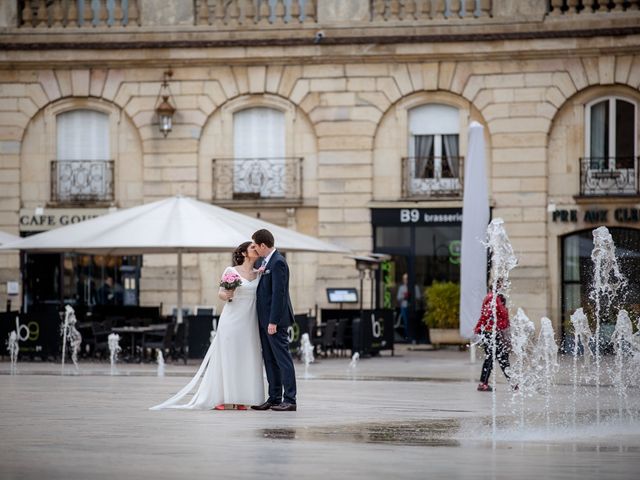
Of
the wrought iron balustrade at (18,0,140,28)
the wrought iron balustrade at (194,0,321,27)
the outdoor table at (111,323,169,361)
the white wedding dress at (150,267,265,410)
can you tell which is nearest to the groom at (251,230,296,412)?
the white wedding dress at (150,267,265,410)

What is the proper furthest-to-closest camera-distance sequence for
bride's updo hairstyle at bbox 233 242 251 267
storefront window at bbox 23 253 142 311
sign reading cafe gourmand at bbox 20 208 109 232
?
storefront window at bbox 23 253 142 311
sign reading cafe gourmand at bbox 20 208 109 232
bride's updo hairstyle at bbox 233 242 251 267

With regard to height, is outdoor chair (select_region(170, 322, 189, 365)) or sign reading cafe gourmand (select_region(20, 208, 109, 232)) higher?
sign reading cafe gourmand (select_region(20, 208, 109, 232))

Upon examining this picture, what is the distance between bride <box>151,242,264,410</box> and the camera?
16.2m

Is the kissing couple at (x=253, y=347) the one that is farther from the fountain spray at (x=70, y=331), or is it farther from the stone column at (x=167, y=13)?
the stone column at (x=167, y=13)

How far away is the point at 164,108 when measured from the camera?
115 ft

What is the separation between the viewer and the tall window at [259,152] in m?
35.5

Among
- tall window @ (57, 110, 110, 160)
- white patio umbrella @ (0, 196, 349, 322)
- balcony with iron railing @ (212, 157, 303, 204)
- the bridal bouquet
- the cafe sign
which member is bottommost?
the bridal bouquet

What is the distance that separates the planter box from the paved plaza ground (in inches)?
506

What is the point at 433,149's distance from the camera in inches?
1389

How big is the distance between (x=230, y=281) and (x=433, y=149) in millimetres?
19427

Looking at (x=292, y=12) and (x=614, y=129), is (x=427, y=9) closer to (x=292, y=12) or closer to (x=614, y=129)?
(x=292, y=12)

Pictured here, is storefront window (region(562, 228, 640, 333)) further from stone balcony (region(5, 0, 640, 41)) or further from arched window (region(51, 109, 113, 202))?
arched window (region(51, 109, 113, 202))

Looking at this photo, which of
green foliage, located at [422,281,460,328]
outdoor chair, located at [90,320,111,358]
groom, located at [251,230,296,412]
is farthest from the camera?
green foliage, located at [422,281,460,328]

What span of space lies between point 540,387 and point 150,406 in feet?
20.4
